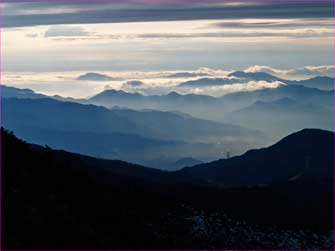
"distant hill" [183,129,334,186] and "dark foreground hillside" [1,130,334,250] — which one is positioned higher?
"distant hill" [183,129,334,186]

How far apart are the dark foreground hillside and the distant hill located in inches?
895

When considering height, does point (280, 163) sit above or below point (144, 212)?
above

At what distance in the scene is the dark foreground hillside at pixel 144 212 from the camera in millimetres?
44969

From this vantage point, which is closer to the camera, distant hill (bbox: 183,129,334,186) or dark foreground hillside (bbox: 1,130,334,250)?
dark foreground hillside (bbox: 1,130,334,250)

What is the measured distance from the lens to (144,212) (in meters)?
57.0

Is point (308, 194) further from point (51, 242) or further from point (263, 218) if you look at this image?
point (51, 242)

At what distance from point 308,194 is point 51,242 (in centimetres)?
3400

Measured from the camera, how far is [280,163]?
10681cm

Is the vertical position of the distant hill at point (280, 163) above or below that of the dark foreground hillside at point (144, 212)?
above

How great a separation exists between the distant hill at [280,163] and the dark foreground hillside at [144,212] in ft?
74.6

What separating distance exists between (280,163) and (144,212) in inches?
2073

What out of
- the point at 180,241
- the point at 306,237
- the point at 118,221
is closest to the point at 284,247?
the point at 306,237

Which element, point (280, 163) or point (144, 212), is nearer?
point (144, 212)

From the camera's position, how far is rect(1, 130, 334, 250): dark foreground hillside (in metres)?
45.0
